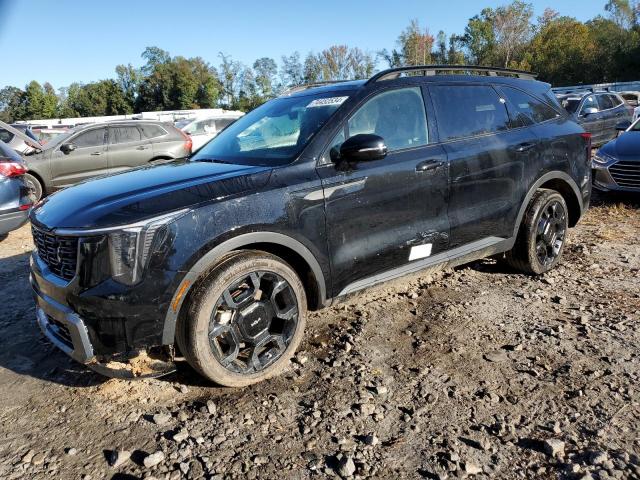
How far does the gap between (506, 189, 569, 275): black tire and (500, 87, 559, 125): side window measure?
26.3 inches

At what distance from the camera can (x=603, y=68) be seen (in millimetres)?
55000

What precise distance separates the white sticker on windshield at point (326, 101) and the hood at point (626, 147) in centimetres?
581

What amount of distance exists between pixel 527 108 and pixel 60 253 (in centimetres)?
402

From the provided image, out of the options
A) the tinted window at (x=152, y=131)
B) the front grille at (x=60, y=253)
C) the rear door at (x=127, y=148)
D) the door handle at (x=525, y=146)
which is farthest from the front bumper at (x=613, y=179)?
the tinted window at (x=152, y=131)

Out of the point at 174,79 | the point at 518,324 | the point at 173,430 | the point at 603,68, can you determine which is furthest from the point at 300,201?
the point at 174,79

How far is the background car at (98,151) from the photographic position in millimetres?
9883

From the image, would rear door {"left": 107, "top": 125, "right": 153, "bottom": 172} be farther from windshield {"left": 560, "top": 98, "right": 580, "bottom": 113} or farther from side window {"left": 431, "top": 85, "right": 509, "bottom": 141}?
windshield {"left": 560, "top": 98, "right": 580, "bottom": 113}

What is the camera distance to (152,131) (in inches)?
442

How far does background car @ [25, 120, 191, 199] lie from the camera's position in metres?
9.88

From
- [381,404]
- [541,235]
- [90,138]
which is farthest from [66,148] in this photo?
[381,404]

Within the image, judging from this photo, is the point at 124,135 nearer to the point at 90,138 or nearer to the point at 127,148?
the point at 127,148

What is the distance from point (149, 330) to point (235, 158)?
146 cm

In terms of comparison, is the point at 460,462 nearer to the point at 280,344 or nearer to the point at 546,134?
the point at 280,344

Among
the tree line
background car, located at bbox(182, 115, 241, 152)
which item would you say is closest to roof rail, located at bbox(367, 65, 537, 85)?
background car, located at bbox(182, 115, 241, 152)
